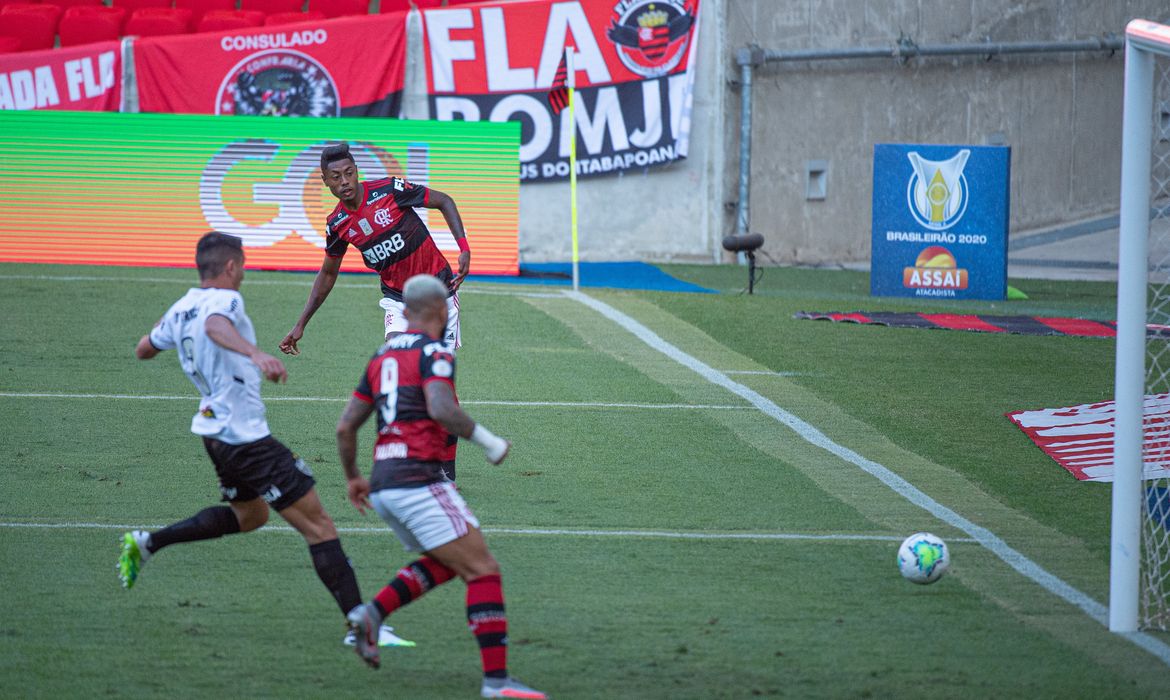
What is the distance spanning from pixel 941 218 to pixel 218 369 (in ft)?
49.2

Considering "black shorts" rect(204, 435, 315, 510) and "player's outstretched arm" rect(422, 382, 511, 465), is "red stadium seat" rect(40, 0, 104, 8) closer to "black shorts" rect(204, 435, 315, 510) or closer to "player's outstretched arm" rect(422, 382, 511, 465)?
"black shorts" rect(204, 435, 315, 510)

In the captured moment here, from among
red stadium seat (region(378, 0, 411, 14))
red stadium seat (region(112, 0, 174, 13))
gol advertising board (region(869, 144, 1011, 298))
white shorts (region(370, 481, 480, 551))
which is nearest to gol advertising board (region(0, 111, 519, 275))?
gol advertising board (region(869, 144, 1011, 298))

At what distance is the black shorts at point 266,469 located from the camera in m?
5.79

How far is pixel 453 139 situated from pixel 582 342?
6630mm

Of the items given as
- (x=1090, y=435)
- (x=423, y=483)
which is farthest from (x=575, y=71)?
(x=423, y=483)

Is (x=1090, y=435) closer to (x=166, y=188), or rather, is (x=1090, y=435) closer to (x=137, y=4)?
(x=166, y=188)

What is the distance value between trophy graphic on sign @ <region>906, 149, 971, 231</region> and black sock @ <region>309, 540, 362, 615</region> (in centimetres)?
1486

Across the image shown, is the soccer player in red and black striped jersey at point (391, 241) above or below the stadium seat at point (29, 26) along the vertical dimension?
below

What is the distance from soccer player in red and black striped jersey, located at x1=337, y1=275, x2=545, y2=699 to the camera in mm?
5020

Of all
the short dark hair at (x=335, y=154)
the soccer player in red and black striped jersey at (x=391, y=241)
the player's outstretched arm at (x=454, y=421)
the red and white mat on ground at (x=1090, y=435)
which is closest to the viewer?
the player's outstretched arm at (x=454, y=421)

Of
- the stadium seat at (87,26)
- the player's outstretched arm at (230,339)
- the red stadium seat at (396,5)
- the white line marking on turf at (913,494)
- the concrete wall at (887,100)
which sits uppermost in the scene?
the red stadium seat at (396,5)

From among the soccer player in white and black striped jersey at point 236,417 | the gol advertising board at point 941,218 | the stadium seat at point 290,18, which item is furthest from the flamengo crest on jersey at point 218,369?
the stadium seat at point 290,18

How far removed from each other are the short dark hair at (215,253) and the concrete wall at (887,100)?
19819 mm

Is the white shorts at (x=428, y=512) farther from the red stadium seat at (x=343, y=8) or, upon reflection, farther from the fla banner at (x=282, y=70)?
the red stadium seat at (x=343, y=8)
